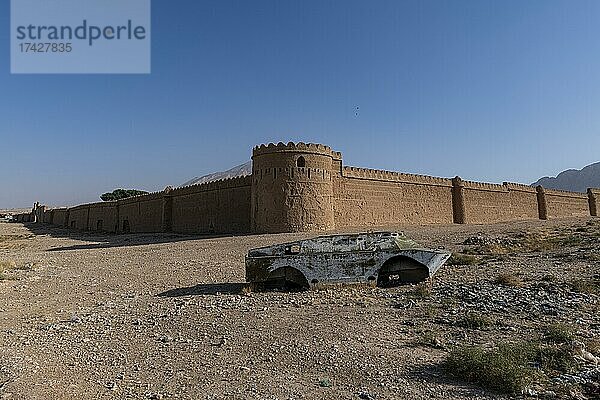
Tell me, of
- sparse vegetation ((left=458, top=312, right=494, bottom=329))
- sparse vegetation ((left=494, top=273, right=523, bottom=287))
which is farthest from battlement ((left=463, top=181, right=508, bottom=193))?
sparse vegetation ((left=458, top=312, right=494, bottom=329))

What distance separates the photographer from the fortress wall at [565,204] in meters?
41.2

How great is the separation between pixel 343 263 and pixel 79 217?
163 feet

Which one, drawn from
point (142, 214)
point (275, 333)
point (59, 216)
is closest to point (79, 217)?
point (59, 216)

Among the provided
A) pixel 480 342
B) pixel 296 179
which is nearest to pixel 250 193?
pixel 296 179

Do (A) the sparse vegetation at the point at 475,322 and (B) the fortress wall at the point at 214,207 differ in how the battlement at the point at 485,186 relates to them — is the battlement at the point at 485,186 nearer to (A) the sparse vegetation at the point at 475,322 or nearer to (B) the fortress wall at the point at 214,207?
(B) the fortress wall at the point at 214,207

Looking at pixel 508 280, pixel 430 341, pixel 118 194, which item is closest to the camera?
pixel 430 341

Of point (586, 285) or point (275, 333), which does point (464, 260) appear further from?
point (275, 333)

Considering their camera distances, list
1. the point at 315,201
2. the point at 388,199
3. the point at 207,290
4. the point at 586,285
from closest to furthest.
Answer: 1. the point at 586,285
2. the point at 207,290
3. the point at 315,201
4. the point at 388,199

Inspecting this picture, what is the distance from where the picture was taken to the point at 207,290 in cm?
986

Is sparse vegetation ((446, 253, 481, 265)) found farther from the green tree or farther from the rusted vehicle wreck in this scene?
the green tree

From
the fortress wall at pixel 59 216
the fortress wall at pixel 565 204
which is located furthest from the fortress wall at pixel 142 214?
the fortress wall at pixel 565 204

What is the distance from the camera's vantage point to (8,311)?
27.7ft

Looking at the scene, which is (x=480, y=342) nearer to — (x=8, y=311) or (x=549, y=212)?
(x=8, y=311)

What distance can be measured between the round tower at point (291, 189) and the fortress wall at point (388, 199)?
67.1 inches
